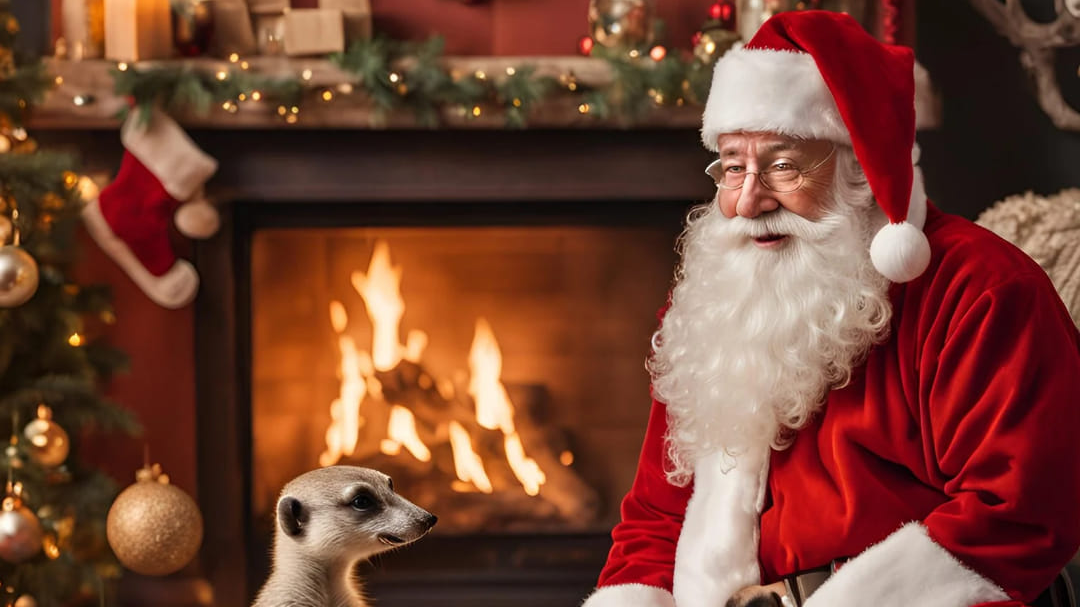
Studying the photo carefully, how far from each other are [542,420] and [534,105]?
887 mm

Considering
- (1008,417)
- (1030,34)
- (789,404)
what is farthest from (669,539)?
(1030,34)

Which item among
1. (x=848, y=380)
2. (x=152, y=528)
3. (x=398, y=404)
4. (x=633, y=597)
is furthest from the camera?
(x=398, y=404)

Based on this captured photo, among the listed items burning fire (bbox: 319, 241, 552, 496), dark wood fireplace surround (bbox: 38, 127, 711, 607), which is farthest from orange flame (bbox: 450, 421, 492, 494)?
dark wood fireplace surround (bbox: 38, 127, 711, 607)

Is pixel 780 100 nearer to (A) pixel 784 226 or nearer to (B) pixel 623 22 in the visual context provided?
(A) pixel 784 226

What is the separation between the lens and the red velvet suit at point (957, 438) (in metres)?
1.31

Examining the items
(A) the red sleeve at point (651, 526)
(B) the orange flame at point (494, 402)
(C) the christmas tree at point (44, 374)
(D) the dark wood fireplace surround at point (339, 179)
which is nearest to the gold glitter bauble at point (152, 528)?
(C) the christmas tree at point (44, 374)

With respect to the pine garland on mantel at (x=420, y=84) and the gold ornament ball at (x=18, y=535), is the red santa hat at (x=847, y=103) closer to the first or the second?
the pine garland on mantel at (x=420, y=84)

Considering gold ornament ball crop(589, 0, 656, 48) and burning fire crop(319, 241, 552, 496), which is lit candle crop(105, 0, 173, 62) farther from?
gold ornament ball crop(589, 0, 656, 48)

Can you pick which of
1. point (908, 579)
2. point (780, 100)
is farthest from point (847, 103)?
point (908, 579)

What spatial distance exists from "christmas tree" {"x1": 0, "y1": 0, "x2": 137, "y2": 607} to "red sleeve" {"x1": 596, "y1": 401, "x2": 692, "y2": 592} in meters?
1.44

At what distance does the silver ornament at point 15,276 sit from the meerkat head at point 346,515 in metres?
1.45

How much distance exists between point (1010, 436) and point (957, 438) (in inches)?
2.4

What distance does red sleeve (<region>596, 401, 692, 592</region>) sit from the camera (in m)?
1.69

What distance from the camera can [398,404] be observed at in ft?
10.1
